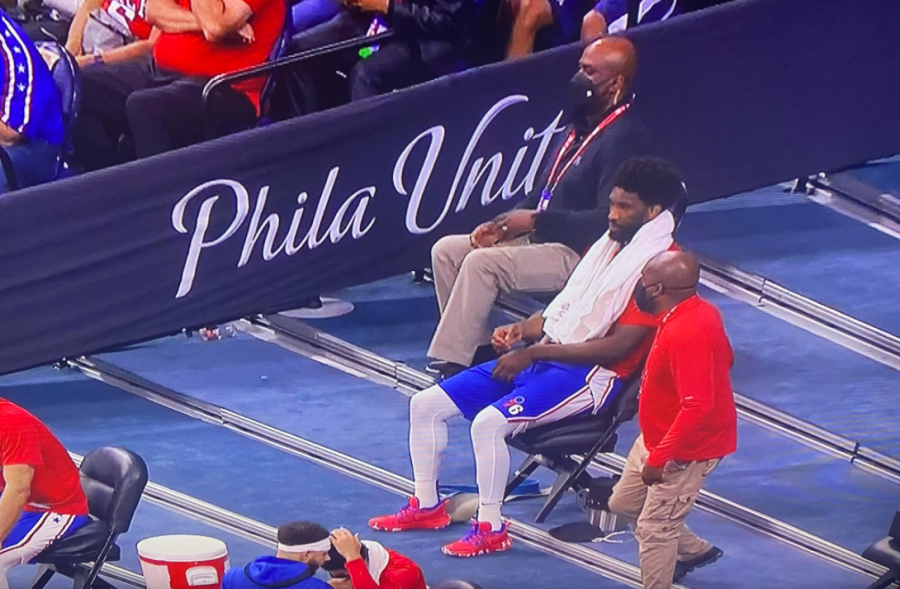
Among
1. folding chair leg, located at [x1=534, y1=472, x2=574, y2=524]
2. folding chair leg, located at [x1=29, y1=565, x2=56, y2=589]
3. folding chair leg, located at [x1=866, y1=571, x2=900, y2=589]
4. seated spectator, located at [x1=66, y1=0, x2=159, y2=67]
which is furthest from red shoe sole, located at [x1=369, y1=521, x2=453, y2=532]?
seated spectator, located at [x1=66, y1=0, x2=159, y2=67]

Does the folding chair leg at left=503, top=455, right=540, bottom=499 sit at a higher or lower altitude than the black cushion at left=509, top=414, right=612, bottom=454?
lower

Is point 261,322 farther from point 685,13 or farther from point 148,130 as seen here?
point 685,13

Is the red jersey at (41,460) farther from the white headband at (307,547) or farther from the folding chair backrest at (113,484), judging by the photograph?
the white headband at (307,547)

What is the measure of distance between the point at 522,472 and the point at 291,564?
65 centimetres

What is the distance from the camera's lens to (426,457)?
4449 millimetres

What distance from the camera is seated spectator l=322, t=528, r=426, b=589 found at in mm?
4309

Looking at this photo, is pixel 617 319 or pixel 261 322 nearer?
pixel 617 319

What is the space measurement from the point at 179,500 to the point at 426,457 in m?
0.67

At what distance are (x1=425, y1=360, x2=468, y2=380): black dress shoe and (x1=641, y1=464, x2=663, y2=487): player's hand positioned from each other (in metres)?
0.57

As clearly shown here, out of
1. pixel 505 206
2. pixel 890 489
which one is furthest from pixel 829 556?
pixel 505 206

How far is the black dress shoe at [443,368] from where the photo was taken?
4477 mm

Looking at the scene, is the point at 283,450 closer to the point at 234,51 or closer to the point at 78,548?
the point at 78,548

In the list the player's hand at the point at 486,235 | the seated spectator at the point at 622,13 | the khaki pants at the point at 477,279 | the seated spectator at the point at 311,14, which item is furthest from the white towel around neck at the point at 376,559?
the seated spectator at the point at 311,14

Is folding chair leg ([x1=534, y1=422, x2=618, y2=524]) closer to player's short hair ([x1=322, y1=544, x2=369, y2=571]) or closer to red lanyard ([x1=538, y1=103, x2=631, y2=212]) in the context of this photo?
player's short hair ([x1=322, y1=544, x2=369, y2=571])
